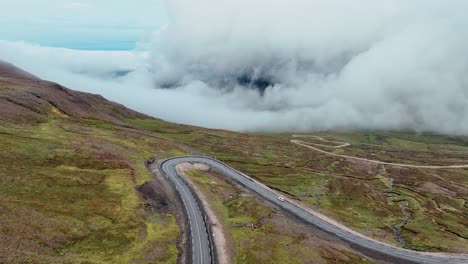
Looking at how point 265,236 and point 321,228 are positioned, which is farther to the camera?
point 321,228

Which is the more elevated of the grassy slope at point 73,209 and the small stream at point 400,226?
the grassy slope at point 73,209

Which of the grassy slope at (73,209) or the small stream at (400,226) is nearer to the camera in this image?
the grassy slope at (73,209)

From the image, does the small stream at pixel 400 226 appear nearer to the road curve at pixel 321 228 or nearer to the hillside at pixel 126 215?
the hillside at pixel 126 215

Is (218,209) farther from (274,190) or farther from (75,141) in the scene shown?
(75,141)

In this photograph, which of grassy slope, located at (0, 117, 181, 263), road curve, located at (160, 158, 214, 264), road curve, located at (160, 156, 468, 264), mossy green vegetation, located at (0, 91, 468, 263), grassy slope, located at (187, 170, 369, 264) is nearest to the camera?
grassy slope, located at (0, 117, 181, 263)

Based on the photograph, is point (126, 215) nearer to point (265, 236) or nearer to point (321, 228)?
point (265, 236)

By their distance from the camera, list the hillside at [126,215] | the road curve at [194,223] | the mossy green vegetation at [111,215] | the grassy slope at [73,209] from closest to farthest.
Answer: the grassy slope at [73,209] → the mossy green vegetation at [111,215] → the hillside at [126,215] → the road curve at [194,223]

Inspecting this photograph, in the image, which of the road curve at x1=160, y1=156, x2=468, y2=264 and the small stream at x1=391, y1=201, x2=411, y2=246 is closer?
the road curve at x1=160, y1=156, x2=468, y2=264

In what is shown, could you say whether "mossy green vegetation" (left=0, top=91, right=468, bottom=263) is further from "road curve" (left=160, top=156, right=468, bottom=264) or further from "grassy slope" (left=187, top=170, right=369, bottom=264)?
"road curve" (left=160, top=156, right=468, bottom=264)

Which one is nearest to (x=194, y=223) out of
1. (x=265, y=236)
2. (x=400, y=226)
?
(x=265, y=236)

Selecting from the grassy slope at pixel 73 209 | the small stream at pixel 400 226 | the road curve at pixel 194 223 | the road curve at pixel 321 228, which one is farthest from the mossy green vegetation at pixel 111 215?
the road curve at pixel 321 228

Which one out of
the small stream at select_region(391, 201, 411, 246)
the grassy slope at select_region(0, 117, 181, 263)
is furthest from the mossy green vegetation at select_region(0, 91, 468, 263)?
the small stream at select_region(391, 201, 411, 246)
